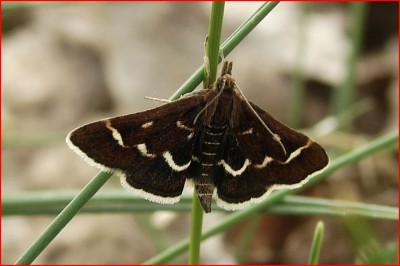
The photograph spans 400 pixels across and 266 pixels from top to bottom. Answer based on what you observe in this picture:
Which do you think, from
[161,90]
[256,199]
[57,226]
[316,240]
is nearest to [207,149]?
[256,199]

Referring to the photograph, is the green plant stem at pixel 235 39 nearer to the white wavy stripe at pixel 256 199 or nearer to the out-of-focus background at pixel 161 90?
the white wavy stripe at pixel 256 199

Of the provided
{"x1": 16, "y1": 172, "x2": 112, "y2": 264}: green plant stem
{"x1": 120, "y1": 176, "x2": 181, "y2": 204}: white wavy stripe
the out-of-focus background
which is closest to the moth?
{"x1": 120, "y1": 176, "x2": 181, "y2": 204}: white wavy stripe

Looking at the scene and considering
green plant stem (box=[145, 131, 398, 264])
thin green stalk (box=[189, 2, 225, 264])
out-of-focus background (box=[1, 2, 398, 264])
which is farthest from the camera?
out-of-focus background (box=[1, 2, 398, 264])

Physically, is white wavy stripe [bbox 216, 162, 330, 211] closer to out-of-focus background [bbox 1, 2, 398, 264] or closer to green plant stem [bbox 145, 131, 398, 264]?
green plant stem [bbox 145, 131, 398, 264]

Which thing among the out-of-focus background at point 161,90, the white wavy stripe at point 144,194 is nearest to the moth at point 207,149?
the white wavy stripe at point 144,194

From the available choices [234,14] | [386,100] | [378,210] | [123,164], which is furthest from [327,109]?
[123,164]

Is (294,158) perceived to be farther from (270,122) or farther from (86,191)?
(86,191)
